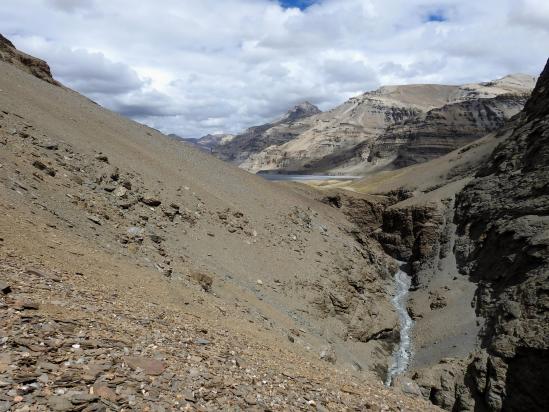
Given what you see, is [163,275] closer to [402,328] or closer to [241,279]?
[241,279]

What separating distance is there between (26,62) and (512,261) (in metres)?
50.0

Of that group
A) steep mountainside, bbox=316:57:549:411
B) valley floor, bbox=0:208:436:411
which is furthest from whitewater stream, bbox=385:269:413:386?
valley floor, bbox=0:208:436:411

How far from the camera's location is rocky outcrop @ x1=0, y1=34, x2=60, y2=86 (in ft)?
145

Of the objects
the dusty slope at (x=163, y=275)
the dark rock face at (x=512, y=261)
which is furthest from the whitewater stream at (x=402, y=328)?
the dark rock face at (x=512, y=261)

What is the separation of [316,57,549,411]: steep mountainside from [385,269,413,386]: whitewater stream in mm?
728

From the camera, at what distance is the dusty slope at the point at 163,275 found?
838 cm

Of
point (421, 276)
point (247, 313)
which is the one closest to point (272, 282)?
point (247, 313)

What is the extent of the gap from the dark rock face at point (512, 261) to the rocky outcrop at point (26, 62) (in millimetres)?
46747

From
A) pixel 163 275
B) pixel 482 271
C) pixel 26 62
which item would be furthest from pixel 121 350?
pixel 26 62

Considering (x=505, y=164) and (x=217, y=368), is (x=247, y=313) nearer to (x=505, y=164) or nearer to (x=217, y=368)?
(x=217, y=368)

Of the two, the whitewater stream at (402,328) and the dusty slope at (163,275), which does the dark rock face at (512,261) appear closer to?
the whitewater stream at (402,328)

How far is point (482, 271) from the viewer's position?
38.0 meters

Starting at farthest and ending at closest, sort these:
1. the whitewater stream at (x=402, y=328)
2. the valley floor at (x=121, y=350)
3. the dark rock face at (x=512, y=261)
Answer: the whitewater stream at (x=402, y=328) < the dark rock face at (x=512, y=261) < the valley floor at (x=121, y=350)

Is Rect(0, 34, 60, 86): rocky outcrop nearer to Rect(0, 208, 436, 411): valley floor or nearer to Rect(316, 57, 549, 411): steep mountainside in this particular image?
Rect(0, 208, 436, 411): valley floor
